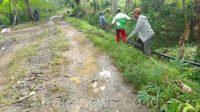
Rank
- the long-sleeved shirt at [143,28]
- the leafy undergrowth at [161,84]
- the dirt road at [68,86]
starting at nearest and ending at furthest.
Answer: the leafy undergrowth at [161,84] → the dirt road at [68,86] → the long-sleeved shirt at [143,28]

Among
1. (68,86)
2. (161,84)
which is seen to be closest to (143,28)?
(68,86)

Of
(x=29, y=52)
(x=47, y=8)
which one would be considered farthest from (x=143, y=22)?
(x=47, y=8)

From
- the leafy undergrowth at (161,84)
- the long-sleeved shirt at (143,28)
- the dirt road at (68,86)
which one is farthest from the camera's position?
the long-sleeved shirt at (143,28)

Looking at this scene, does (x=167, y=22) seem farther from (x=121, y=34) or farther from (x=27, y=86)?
(x=27, y=86)

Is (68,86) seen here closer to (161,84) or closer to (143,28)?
(161,84)

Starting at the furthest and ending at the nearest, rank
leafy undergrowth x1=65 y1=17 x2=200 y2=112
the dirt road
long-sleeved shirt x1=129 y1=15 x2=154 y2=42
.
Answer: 1. long-sleeved shirt x1=129 y1=15 x2=154 y2=42
2. the dirt road
3. leafy undergrowth x1=65 y1=17 x2=200 y2=112

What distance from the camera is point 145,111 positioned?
8328 millimetres

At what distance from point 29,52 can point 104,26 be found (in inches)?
375

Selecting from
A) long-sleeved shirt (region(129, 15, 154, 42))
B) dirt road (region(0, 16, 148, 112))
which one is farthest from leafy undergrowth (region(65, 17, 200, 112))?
long-sleeved shirt (region(129, 15, 154, 42))

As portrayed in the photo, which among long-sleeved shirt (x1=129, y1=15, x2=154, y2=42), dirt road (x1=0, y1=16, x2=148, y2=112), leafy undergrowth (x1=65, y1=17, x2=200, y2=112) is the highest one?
long-sleeved shirt (x1=129, y1=15, x2=154, y2=42)

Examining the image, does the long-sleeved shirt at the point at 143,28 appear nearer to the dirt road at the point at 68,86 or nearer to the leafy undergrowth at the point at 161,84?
the leafy undergrowth at the point at 161,84

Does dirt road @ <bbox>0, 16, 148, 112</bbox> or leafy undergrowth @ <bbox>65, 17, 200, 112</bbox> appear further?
dirt road @ <bbox>0, 16, 148, 112</bbox>

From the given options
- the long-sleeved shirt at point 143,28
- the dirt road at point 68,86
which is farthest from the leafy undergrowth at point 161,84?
the long-sleeved shirt at point 143,28

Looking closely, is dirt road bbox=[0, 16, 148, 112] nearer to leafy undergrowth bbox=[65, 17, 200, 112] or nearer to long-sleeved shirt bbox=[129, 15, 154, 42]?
leafy undergrowth bbox=[65, 17, 200, 112]
